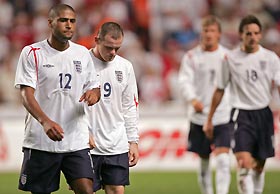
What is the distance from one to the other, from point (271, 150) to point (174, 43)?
7.42 metres

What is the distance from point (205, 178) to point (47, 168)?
4144mm

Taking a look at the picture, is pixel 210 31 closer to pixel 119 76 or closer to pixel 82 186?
pixel 119 76

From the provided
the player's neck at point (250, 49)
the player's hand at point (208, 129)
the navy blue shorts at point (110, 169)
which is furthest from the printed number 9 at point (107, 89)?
the player's hand at point (208, 129)

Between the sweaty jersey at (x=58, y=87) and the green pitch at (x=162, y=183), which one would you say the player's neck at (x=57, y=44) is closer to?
Answer: the sweaty jersey at (x=58, y=87)

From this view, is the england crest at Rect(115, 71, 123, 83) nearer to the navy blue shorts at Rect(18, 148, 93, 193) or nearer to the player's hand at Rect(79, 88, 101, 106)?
the player's hand at Rect(79, 88, 101, 106)

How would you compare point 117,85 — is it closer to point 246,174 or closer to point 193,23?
point 246,174

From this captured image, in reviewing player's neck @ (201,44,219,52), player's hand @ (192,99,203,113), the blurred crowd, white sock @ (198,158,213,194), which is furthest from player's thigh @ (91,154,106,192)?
the blurred crowd

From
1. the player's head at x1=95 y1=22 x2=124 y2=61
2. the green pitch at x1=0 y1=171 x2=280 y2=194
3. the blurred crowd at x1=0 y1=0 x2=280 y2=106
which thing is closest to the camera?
the player's head at x1=95 y1=22 x2=124 y2=61

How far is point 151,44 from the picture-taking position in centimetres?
1739

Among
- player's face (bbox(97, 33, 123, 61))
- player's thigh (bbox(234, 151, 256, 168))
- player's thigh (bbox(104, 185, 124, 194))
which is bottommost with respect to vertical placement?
player's thigh (bbox(104, 185, 124, 194))

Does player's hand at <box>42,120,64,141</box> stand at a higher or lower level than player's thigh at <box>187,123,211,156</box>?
higher

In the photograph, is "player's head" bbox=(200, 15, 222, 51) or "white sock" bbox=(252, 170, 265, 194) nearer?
"white sock" bbox=(252, 170, 265, 194)

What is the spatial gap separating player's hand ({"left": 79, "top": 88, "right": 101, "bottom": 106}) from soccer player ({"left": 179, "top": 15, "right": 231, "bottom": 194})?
3.84 m

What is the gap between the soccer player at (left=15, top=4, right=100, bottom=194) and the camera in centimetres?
789
